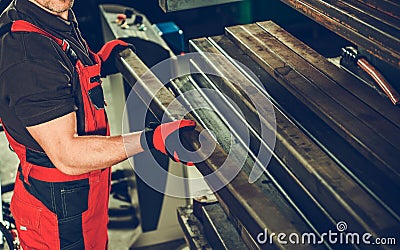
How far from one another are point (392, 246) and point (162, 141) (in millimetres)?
723

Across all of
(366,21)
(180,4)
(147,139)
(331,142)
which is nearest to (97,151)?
(147,139)

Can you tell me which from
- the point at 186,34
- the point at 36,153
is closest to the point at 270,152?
the point at 36,153

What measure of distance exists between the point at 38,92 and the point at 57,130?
0.12 meters

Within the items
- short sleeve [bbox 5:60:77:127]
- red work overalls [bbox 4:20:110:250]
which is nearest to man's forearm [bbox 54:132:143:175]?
short sleeve [bbox 5:60:77:127]

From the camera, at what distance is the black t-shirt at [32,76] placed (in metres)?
1.79

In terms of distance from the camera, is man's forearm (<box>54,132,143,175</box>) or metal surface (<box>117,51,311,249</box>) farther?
man's forearm (<box>54,132,143,175</box>)

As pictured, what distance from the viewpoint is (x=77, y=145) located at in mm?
1824

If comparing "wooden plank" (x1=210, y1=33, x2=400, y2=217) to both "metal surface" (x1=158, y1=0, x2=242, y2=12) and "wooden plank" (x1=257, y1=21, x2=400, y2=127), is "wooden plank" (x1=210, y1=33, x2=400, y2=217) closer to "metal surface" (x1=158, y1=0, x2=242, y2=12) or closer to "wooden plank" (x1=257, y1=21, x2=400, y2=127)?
"wooden plank" (x1=257, y1=21, x2=400, y2=127)

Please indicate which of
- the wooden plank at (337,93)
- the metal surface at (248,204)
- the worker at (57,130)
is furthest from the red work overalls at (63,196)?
the wooden plank at (337,93)

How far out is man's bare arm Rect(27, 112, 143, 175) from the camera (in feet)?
5.91

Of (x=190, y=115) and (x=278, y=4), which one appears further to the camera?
(x=278, y=4)

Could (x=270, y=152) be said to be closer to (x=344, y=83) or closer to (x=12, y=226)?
(x=344, y=83)

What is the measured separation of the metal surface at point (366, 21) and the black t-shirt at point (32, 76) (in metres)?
0.76

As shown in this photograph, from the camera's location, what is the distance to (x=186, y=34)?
5.36 m
